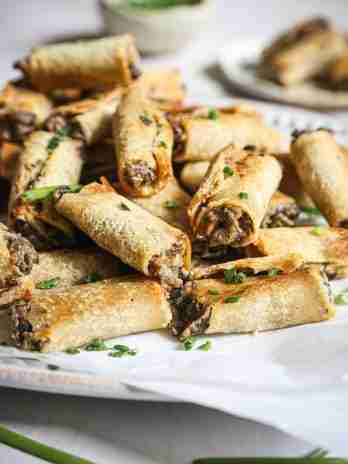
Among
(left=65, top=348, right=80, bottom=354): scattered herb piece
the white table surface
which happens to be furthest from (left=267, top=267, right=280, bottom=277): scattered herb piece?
(left=65, top=348, right=80, bottom=354): scattered herb piece

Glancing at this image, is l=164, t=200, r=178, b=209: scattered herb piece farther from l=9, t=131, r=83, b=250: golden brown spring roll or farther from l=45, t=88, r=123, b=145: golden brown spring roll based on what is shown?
l=45, t=88, r=123, b=145: golden brown spring roll

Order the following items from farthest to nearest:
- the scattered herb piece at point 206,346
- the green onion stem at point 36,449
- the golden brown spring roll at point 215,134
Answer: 1. the golden brown spring roll at point 215,134
2. the scattered herb piece at point 206,346
3. the green onion stem at point 36,449

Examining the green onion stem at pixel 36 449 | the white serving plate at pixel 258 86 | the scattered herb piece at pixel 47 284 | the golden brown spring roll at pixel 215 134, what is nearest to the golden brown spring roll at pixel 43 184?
the scattered herb piece at pixel 47 284

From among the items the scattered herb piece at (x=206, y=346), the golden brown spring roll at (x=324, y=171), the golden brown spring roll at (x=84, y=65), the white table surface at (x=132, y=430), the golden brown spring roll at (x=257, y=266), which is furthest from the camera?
the golden brown spring roll at (x=84, y=65)

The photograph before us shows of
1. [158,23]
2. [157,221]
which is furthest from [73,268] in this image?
[158,23]

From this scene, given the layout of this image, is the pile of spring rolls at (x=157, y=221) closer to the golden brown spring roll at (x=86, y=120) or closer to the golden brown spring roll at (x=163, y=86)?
the golden brown spring roll at (x=86, y=120)

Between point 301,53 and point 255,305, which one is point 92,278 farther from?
point 301,53

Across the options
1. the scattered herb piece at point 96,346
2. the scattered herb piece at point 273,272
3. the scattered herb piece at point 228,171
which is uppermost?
the scattered herb piece at point 228,171

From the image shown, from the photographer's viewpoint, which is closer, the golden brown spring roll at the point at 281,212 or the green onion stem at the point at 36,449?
the green onion stem at the point at 36,449
